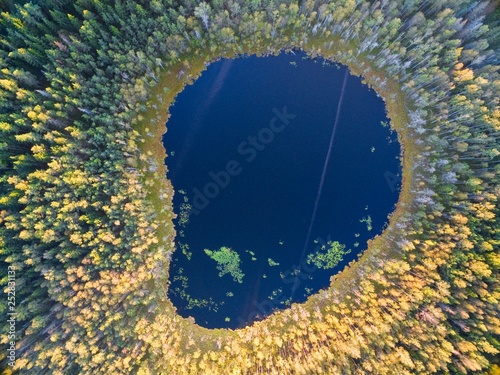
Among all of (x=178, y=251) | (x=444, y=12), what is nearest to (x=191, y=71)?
(x=178, y=251)

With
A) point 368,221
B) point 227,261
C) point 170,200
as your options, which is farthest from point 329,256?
point 170,200

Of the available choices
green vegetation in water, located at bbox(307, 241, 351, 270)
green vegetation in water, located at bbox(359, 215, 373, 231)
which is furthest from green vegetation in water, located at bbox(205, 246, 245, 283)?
green vegetation in water, located at bbox(359, 215, 373, 231)

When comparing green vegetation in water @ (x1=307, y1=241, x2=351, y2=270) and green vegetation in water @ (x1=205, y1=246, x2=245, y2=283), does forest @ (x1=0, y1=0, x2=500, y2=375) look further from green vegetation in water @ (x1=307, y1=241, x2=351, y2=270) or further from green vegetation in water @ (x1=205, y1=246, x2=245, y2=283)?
green vegetation in water @ (x1=205, y1=246, x2=245, y2=283)

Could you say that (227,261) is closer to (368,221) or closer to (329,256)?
(329,256)

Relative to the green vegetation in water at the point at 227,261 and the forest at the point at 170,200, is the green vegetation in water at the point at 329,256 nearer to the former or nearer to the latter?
the forest at the point at 170,200

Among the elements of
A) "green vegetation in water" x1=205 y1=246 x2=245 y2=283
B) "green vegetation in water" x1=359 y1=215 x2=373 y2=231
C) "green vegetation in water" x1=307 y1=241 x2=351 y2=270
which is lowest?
"green vegetation in water" x1=205 y1=246 x2=245 y2=283

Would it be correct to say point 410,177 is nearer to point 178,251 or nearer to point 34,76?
point 178,251
